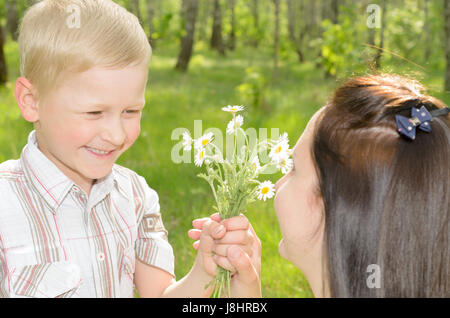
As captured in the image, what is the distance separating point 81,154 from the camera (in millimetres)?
1780

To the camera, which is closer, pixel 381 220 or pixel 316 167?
pixel 381 220

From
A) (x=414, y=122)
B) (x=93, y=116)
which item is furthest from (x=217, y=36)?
(x=414, y=122)

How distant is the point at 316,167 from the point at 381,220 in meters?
0.27

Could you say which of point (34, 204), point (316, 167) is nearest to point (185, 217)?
point (34, 204)

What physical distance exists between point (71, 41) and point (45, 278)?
812 mm

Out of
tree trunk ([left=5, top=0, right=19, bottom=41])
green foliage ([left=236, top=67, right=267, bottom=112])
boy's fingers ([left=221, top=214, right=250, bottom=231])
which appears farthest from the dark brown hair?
tree trunk ([left=5, top=0, right=19, bottom=41])

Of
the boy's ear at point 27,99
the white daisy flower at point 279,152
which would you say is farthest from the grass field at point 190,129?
the boy's ear at point 27,99

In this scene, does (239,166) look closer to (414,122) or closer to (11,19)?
(414,122)

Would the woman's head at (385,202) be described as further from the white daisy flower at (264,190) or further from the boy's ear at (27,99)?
the boy's ear at (27,99)

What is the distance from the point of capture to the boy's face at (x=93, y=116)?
5.51 feet

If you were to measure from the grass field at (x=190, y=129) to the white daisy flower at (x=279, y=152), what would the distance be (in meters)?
0.60
